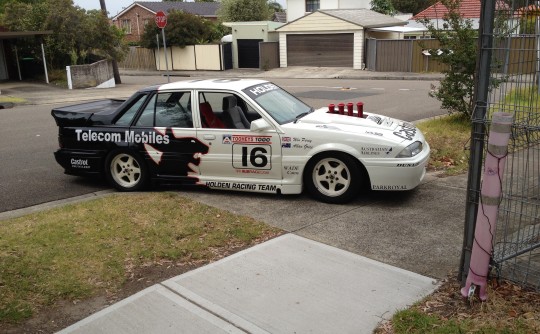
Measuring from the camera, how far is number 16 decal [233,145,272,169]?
6438 millimetres

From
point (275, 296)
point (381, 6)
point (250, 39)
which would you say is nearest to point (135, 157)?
point (275, 296)

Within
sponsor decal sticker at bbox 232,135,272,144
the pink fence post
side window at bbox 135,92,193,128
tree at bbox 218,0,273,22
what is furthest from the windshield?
tree at bbox 218,0,273,22

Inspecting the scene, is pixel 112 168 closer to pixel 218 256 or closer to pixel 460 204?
pixel 218 256

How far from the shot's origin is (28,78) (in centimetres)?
3102

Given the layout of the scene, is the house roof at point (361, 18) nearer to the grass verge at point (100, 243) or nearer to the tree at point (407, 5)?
the grass verge at point (100, 243)

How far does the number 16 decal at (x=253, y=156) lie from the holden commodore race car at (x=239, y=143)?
0.04 feet

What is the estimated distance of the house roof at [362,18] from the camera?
32969 millimetres

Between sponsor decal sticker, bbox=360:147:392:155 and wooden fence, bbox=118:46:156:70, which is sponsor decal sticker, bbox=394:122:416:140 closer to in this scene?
sponsor decal sticker, bbox=360:147:392:155

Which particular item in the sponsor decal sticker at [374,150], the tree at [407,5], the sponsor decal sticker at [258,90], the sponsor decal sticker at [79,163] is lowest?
the sponsor decal sticker at [79,163]

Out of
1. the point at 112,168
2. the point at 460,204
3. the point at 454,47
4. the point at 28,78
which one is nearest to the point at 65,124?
the point at 112,168

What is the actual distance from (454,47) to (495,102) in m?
7.12

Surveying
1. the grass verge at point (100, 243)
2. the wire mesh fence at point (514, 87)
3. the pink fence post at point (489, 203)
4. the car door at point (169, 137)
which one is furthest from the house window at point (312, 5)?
the pink fence post at point (489, 203)

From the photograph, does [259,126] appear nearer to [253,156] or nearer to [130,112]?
[253,156]

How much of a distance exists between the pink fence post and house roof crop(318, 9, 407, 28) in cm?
3012
